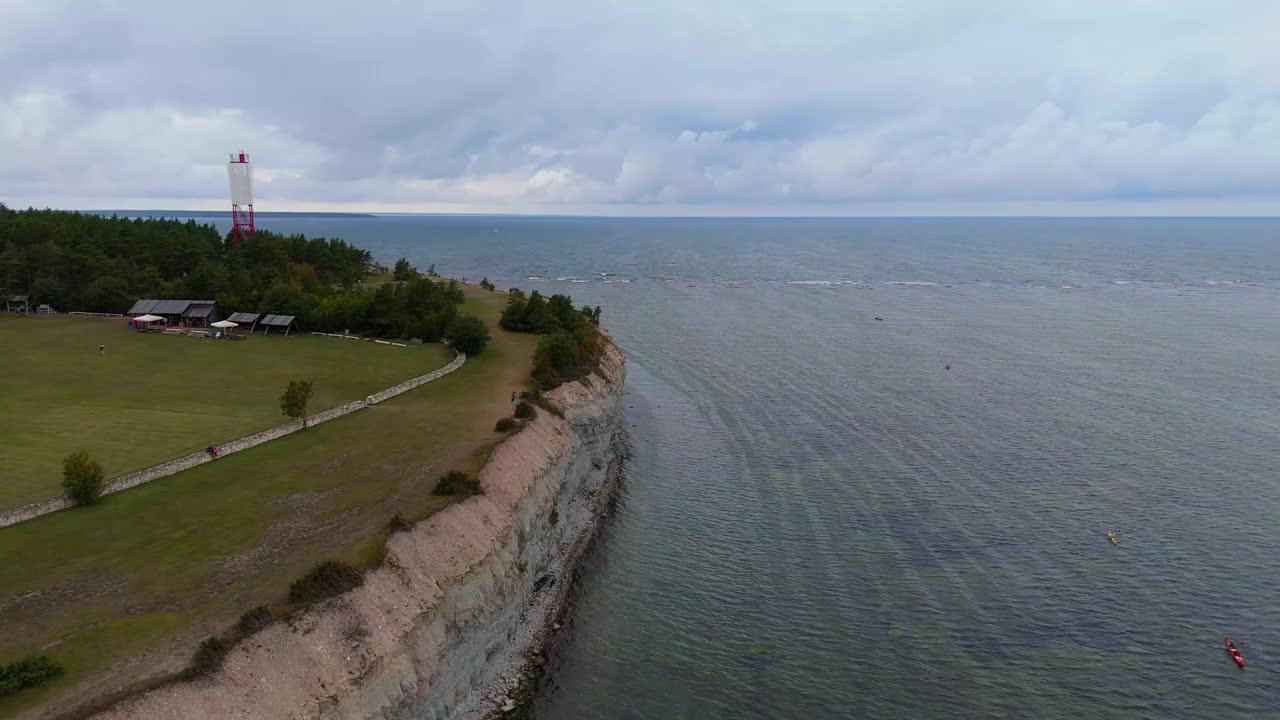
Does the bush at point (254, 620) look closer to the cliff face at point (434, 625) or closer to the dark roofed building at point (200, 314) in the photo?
the cliff face at point (434, 625)

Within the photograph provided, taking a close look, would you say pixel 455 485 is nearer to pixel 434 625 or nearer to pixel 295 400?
pixel 434 625

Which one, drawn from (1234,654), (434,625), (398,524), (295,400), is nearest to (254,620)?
(434,625)

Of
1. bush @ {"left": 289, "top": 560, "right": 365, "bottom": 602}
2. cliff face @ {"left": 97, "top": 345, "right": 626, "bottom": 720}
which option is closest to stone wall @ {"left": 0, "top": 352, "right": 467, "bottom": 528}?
cliff face @ {"left": 97, "top": 345, "right": 626, "bottom": 720}

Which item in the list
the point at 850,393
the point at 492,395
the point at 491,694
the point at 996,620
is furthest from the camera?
the point at 850,393

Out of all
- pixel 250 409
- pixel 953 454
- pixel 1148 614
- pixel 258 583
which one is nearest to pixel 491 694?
pixel 258 583

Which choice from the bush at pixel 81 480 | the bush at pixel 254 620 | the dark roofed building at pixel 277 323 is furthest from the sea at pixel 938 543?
the dark roofed building at pixel 277 323

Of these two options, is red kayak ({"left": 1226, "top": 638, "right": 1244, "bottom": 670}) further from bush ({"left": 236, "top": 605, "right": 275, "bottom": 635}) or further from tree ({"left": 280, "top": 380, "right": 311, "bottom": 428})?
tree ({"left": 280, "top": 380, "right": 311, "bottom": 428})

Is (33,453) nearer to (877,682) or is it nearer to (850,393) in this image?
(877,682)
